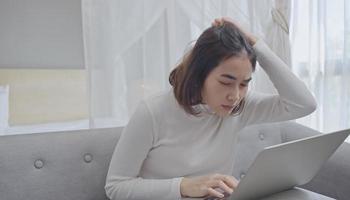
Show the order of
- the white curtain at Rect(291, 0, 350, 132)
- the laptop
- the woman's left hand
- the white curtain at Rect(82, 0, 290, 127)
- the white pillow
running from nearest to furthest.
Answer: the laptop, the woman's left hand, the white curtain at Rect(82, 0, 290, 127), the white pillow, the white curtain at Rect(291, 0, 350, 132)

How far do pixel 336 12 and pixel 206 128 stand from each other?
1241 mm

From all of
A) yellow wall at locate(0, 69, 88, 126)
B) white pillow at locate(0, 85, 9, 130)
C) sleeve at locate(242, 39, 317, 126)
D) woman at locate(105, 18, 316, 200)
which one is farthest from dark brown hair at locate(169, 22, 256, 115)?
white pillow at locate(0, 85, 9, 130)

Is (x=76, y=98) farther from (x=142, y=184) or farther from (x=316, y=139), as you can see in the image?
(x=316, y=139)

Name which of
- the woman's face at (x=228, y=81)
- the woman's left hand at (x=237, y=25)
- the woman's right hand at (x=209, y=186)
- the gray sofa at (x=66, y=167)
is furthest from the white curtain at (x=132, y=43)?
the woman's right hand at (x=209, y=186)

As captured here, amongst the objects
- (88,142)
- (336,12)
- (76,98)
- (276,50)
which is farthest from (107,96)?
(336,12)

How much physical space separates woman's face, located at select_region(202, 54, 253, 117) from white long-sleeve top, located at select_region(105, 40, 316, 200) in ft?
0.29

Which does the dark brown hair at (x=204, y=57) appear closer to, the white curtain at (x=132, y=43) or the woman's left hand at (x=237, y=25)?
the woman's left hand at (x=237, y=25)

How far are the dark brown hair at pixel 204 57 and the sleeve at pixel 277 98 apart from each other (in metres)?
0.10

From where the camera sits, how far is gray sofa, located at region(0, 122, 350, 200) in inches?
43.1

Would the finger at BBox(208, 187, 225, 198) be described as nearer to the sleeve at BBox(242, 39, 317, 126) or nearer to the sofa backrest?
the sleeve at BBox(242, 39, 317, 126)

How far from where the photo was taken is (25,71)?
1.72m

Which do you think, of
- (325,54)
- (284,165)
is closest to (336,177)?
(284,165)

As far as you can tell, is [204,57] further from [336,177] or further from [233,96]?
[336,177]

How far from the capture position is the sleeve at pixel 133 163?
0.93 metres
